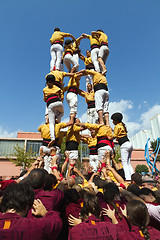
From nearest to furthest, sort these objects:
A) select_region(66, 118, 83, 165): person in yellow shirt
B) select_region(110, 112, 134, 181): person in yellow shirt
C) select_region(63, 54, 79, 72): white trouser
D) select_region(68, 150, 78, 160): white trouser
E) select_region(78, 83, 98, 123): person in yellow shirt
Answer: select_region(110, 112, 134, 181): person in yellow shirt, select_region(68, 150, 78, 160): white trouser, select_region(66, 118, 83, 165): person in yellow shirt, select_region(63, 54, 79, 72): white trouser, select_region(78, 83, 98, 123): person in yellow shirt

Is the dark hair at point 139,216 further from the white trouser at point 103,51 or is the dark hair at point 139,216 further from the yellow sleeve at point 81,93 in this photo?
the white trouser at point 103,51

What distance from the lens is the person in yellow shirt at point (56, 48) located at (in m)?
8.10

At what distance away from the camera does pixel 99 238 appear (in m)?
1.37

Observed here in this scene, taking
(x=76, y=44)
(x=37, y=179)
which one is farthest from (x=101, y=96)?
(x=37, y=179)

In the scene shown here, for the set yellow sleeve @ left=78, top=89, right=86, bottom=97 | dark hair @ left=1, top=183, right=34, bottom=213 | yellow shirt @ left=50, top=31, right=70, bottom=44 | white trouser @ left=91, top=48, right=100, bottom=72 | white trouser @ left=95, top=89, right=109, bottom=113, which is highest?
yellow shirt @ left=50, top=31, right=70, bottom=44

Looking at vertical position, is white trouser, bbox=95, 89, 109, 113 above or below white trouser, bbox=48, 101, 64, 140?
above

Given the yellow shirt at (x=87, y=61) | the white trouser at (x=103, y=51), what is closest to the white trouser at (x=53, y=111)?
the white trouser at (x=103, y=51)

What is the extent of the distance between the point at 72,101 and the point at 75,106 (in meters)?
0.26

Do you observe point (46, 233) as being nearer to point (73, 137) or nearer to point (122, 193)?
point (122, 193)

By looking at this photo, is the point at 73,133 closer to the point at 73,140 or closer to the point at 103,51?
the point at 73,140

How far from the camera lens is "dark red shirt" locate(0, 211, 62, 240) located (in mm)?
1061

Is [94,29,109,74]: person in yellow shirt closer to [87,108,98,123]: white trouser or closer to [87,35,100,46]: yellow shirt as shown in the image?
[87,35,100,46]: yellow shirt

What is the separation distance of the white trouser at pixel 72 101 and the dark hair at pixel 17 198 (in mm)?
5844

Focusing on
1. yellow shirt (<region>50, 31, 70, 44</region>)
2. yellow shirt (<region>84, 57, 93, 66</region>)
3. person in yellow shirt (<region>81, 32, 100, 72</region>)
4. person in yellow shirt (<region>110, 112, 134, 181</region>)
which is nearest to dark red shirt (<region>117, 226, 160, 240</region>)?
person in yellow shirt (<region>110, 112, 134, 181</region>)
